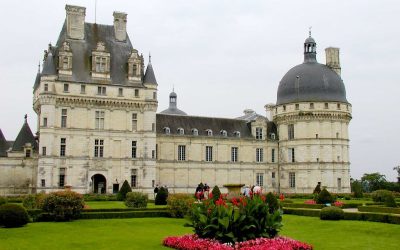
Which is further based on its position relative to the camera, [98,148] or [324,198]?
[98,148]

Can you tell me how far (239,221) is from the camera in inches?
692

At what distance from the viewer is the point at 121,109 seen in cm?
5747

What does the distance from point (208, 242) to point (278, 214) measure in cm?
273

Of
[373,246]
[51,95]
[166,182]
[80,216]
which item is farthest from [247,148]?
[373,246]

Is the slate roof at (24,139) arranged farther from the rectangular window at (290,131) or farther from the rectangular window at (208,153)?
the rectangular window at (290,131)

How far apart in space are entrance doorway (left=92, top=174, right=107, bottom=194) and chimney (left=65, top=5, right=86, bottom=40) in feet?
52.4

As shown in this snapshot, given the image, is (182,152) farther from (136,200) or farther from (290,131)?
(136,200)

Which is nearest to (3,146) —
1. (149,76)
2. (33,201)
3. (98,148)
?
(98,148)

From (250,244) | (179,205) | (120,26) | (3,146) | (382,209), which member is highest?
(120,26)

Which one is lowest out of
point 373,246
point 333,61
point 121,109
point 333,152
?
point 373,246

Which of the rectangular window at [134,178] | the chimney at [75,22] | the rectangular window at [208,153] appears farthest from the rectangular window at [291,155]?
the chimney at [75,22]

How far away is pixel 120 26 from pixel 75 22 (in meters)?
5.49

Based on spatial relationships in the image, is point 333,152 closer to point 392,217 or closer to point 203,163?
point 203,163

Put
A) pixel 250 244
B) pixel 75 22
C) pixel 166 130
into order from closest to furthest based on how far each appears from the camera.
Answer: pixel 250 244
pixel 75 22
pixel 166 130
